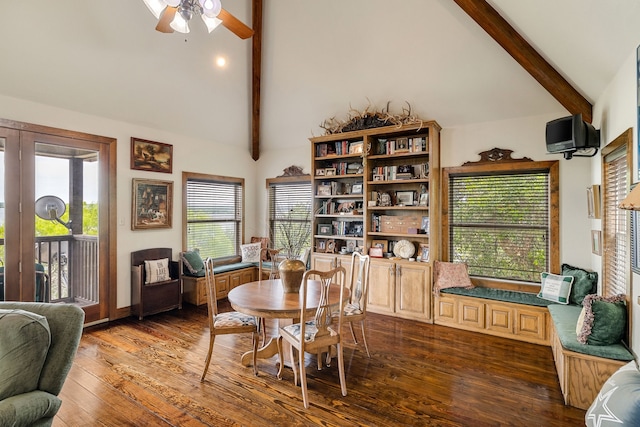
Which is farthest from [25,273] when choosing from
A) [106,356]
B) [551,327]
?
[551,327]

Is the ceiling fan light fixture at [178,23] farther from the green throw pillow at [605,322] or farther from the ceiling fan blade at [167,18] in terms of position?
the green throw pillow at [605,322]

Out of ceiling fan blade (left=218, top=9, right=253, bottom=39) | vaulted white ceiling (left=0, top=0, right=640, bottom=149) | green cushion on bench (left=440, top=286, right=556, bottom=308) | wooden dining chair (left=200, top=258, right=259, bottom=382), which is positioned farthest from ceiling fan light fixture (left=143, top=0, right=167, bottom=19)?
green cushion on bench (left=440, top=286, right=556, bottom=308)

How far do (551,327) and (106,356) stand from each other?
4460mm

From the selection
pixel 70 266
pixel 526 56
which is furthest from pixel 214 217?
pixel 526 56

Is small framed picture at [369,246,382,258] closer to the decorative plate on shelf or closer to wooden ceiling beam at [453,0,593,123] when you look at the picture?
the decorative plate on shelf

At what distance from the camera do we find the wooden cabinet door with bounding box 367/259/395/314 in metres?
4.43

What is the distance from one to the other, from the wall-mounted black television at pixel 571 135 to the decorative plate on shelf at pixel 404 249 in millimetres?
1952

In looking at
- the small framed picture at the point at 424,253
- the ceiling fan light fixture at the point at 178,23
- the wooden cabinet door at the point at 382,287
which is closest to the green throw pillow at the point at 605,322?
the small framed picture at the point at 424,253

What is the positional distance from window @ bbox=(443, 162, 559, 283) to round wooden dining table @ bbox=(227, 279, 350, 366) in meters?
2.28

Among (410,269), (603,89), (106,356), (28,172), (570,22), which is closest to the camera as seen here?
(570,22)

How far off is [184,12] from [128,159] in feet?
8.67

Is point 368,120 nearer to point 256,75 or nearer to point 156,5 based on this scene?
point 256,75

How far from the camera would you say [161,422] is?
2.18 m

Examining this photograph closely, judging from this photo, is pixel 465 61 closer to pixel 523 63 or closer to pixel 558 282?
pixel 523 63
